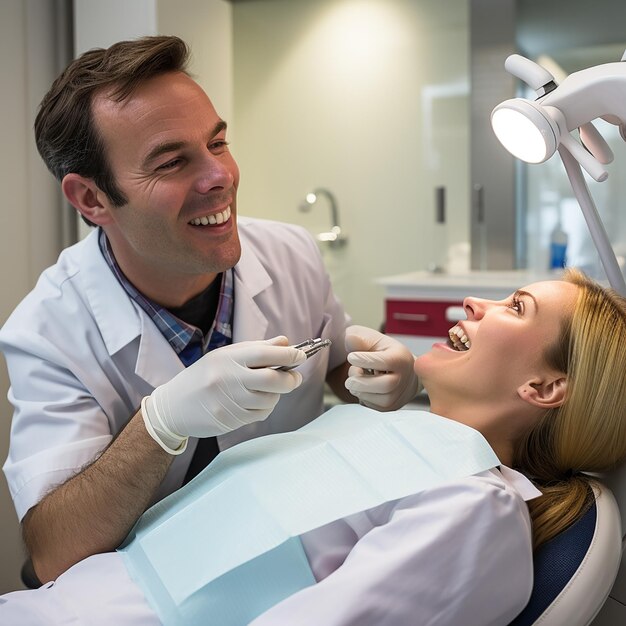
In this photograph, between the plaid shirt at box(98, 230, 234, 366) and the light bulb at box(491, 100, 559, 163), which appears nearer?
the light bulb at box(491, 100, 559, 163)

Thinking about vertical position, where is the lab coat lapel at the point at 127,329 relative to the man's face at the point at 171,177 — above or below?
below

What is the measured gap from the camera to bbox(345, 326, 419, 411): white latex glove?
1518mm

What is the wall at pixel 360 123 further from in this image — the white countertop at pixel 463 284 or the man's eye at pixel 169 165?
the man's eye at pixel 169 165

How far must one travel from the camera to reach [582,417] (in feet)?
4.21

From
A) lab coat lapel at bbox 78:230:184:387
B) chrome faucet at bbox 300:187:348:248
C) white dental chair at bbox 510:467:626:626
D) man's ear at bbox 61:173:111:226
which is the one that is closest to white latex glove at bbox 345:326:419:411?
lab coat lapel at bbox 78:230:184:387

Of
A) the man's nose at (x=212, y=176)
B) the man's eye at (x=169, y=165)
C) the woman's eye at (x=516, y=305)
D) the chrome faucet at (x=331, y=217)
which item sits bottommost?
the woman's eye at (x=516, y=305)

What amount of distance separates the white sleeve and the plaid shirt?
67 cm

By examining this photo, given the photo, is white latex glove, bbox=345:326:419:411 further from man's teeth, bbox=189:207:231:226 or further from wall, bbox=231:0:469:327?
wall, bbox=231:0:469:327

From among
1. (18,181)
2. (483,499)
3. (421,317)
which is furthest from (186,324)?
(421,317)

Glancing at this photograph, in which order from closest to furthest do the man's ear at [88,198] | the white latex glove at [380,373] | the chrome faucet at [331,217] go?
the white latex glove at [380,373], the man's ear at [88,198], the chrome faucet at [331,217]

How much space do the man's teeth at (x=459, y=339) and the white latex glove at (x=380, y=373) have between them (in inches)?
5.4

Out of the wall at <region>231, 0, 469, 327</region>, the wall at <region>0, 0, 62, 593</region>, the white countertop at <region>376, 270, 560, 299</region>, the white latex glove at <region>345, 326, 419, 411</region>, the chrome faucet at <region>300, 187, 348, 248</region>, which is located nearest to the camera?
the white latex glove at <region>345, 326, 419, 411</region>

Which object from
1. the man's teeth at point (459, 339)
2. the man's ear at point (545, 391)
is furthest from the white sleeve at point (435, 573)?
the man's teeth at point (459, 339)

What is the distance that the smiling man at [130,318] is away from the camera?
1311mm
